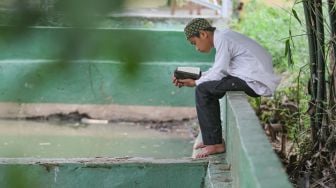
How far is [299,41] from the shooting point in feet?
23.7

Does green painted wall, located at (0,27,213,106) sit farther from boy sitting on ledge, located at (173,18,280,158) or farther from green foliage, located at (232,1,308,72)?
green foliage, located at (232,1,308,72)

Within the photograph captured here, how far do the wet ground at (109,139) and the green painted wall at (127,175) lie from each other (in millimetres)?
2034

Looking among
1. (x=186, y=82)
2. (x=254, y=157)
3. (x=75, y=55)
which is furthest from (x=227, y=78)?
(x=75, y=55)

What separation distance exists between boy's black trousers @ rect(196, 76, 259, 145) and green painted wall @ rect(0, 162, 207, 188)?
0.96ft

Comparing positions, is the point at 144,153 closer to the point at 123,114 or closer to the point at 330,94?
the point at 123,114

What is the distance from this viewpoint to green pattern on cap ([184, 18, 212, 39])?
3910mm

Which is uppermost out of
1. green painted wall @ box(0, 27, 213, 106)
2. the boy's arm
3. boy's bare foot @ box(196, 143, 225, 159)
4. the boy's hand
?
green painted wall @ box(0, 27, 213, 106)

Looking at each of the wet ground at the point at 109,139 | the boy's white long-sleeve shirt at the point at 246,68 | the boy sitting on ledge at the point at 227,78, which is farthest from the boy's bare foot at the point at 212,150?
the wet ground at the point at 109,139

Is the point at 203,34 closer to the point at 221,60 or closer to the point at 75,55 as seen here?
the point at 221,60

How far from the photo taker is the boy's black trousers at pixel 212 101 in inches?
161

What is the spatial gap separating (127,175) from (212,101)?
70 cm

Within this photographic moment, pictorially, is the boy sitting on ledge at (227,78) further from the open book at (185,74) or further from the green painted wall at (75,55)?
the green painted wall at (75,55)

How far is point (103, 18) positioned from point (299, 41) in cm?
653

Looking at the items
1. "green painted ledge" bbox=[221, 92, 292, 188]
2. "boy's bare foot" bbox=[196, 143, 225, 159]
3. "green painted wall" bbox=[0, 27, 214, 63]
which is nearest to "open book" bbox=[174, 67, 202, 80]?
"boy's bare foot" bbox=[196, 143, 225, 159]
